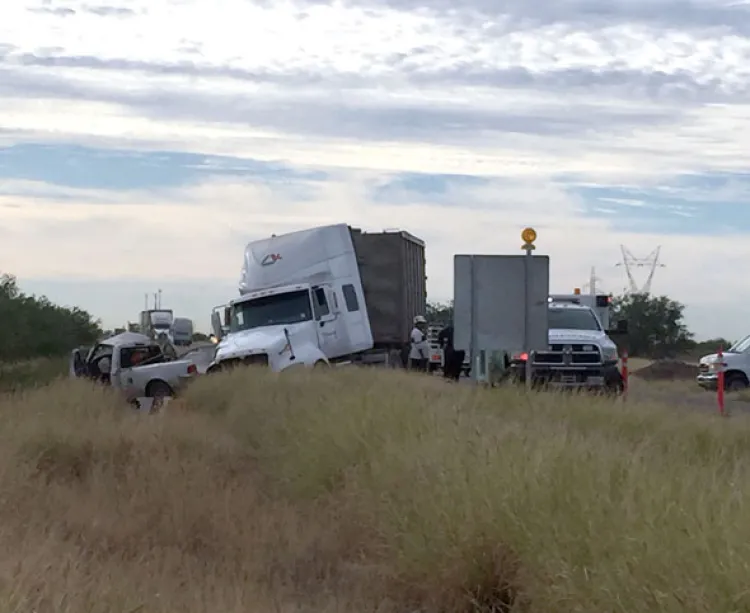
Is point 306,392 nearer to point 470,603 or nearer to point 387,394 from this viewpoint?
point 387,394

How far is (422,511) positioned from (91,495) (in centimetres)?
432

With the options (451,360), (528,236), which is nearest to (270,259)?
(451,360)

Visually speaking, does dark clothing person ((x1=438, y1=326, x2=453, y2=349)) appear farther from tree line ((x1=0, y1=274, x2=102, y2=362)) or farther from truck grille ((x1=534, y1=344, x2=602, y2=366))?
tree line ((x1=0, y1=274, x2=102, y2=362))

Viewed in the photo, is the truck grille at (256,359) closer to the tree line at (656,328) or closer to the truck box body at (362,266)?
the truck box body at (362,266)

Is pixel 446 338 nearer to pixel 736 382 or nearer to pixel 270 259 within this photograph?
pixel 270 259

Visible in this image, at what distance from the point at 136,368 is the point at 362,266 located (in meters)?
6.22

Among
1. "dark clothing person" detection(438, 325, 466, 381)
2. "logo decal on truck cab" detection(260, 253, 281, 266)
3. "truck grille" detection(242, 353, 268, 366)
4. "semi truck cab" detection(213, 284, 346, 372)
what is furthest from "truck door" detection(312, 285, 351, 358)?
"dark clothing person" detection(438, 325, 466, 381)

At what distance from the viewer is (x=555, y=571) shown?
6566 millimetres

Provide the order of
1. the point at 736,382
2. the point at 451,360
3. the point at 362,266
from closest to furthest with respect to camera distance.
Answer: the point at 451,360 < the point at 362,266 < the point at 736,382

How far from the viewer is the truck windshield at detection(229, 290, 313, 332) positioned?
27.0 m

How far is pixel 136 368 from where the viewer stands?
29.5 meters

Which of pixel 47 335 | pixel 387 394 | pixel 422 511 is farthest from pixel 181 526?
pixel 47 335

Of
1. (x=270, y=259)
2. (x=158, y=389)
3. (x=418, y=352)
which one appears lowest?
(x=158, y=389)

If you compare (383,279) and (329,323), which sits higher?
(383,279)
